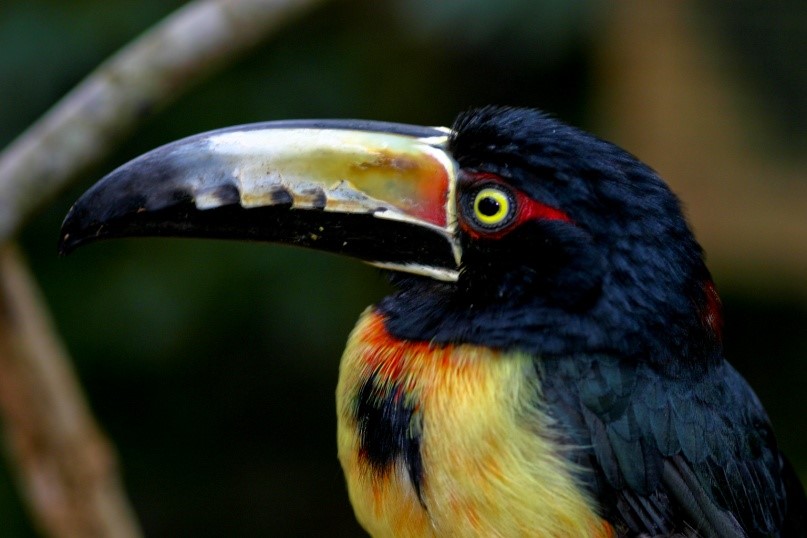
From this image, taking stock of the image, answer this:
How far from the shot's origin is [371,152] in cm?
204

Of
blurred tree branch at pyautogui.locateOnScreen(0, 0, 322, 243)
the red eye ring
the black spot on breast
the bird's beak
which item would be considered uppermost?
blurred tree branch at pyautogui.locateOnScreen(0, 0, 322, 243)

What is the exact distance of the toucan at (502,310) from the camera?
1917 millimetres

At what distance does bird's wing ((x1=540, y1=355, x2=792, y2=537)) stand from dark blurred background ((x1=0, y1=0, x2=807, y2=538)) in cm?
260

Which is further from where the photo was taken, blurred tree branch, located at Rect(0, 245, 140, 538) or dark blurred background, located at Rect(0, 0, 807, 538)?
dark blurred background, located at Rect(0, 0, 807, 538)

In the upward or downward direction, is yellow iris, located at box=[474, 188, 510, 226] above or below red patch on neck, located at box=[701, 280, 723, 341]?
above

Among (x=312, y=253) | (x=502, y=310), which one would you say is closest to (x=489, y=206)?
(x=502, y=310)

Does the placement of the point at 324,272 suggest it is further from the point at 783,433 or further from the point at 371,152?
the point at 371,152

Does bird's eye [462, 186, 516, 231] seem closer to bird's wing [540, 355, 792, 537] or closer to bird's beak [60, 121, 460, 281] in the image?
bird's beak [60, 121, 460, 281]

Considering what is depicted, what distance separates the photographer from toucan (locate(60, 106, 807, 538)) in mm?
1917

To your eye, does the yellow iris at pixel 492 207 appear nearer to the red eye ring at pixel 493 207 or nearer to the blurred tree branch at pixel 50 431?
the red eye ring at pixel 493 207

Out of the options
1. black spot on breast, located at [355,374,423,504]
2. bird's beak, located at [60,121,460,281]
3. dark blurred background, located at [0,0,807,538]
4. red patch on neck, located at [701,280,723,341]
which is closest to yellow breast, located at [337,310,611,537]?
black spot on breast, located at [355,374,423,504]

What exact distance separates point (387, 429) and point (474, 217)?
1.32ft

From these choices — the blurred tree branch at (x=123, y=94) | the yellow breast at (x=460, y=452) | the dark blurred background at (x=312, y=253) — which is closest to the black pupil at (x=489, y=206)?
the yellow breast at (x=460, y=452)

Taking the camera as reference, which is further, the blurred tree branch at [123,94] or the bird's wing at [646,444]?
the blurred tree branch at [123,94]
